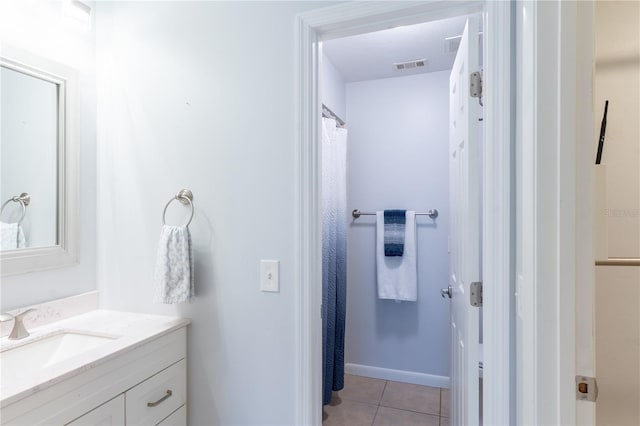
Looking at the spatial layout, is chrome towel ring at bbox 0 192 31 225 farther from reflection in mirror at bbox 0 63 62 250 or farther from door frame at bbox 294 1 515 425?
door frame at bbox 294 1 515 425

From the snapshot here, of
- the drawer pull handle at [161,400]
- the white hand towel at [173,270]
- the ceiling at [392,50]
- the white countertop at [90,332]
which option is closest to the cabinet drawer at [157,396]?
the drawer pull handle at [161,400]

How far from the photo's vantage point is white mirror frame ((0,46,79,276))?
4.66ft

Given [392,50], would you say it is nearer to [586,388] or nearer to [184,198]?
[184,198]

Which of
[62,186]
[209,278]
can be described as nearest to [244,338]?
[209,278]

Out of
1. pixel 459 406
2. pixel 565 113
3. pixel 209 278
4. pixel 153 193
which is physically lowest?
pixel 459 406

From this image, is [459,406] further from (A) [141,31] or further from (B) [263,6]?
(A) [141,31]

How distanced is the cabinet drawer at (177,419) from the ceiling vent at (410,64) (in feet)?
7.66

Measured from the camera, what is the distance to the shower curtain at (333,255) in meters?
2.12

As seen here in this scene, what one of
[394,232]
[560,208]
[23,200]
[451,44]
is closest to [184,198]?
[23,200]

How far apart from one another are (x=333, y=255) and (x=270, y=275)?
0.89 meters

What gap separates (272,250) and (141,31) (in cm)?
117

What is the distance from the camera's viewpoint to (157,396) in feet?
4.36

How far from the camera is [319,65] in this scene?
4.43ft

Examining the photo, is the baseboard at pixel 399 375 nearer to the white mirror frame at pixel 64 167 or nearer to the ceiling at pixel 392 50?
the white mirror frame at pixel 64 167
